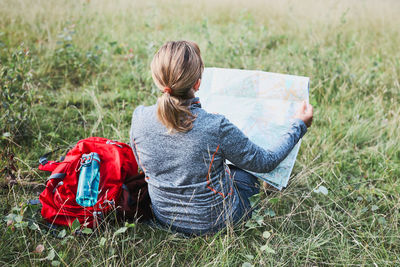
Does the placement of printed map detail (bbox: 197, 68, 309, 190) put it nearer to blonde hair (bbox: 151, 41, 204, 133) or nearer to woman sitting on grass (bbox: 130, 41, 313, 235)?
woman sitting on grass (bbox: 130, 41, 313, 235)

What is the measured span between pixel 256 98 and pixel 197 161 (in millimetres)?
892

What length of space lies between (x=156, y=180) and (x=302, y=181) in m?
1.31

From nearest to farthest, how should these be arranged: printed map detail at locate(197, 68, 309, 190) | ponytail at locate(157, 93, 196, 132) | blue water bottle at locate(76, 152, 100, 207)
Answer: ponytail at locate(157, 93, 196, 132) → blue water bottle at locate(76, 152, 100, 207) → printed map detail at locate(197, 68, 309, 190)

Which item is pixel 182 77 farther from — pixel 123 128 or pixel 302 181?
pixel 123 128

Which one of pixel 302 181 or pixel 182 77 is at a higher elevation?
pixel 182 77

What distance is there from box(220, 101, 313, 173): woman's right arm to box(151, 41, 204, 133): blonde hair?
202 millimetres

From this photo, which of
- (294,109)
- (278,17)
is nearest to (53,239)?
(294,109)

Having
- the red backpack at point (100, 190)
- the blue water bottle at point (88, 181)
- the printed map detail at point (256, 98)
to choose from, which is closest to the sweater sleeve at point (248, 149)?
the printed map detail at point (256, 98)

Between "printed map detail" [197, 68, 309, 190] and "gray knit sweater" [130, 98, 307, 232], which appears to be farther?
"printed map detail" [197, 68, 309, 190]

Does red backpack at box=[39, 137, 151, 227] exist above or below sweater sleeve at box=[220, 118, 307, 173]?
below

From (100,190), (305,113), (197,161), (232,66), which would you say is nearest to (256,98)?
(305,113)

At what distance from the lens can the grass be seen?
1.98 meters

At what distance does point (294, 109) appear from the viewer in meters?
2.28

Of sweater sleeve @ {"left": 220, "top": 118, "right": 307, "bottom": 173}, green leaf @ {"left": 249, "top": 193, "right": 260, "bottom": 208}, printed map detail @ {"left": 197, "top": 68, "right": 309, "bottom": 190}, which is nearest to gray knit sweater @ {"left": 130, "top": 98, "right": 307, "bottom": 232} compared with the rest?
sweater sleeve @ {"left": 220, "top": 118, "right": 307, "bottom": 173}
